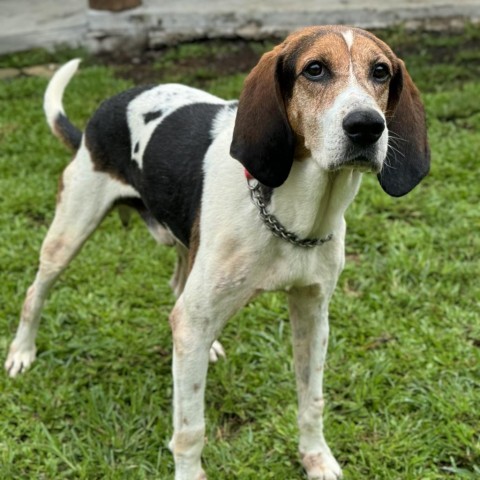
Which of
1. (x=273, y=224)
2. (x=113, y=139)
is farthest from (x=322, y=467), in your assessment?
(x=113, y=139)

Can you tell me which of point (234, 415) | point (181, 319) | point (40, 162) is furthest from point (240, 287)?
point (40, 162)

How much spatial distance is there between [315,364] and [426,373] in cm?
91

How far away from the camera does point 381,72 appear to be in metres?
2.63

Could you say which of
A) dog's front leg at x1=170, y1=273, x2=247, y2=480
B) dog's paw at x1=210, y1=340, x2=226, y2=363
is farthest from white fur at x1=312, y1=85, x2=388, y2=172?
dog's paw at x1=210, y1=340, x2=226, y2=363

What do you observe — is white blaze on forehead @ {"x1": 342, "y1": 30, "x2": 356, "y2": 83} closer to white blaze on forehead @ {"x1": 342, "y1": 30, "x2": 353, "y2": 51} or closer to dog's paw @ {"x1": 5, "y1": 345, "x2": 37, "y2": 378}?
white blaze on forehead @ {"x1": 342, "y1": 30, "x2": 353, "y2": 51}

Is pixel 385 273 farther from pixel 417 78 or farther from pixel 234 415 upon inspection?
pixel 417 78

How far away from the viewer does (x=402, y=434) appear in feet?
12.0

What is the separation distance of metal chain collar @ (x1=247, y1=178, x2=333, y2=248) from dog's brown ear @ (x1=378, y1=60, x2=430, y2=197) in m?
0.36

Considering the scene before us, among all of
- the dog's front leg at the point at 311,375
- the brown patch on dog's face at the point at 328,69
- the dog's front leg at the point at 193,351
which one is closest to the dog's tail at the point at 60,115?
the dog's front leg at the point at 193,351

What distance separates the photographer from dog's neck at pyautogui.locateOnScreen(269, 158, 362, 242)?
2.79 m

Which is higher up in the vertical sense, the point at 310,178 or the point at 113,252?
the point at 310,178

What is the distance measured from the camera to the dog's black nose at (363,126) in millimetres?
2381

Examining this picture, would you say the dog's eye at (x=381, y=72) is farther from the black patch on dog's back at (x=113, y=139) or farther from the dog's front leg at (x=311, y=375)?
the black patch on dog's back at (x=113, y=139)

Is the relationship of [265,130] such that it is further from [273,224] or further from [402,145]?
[402,145]
